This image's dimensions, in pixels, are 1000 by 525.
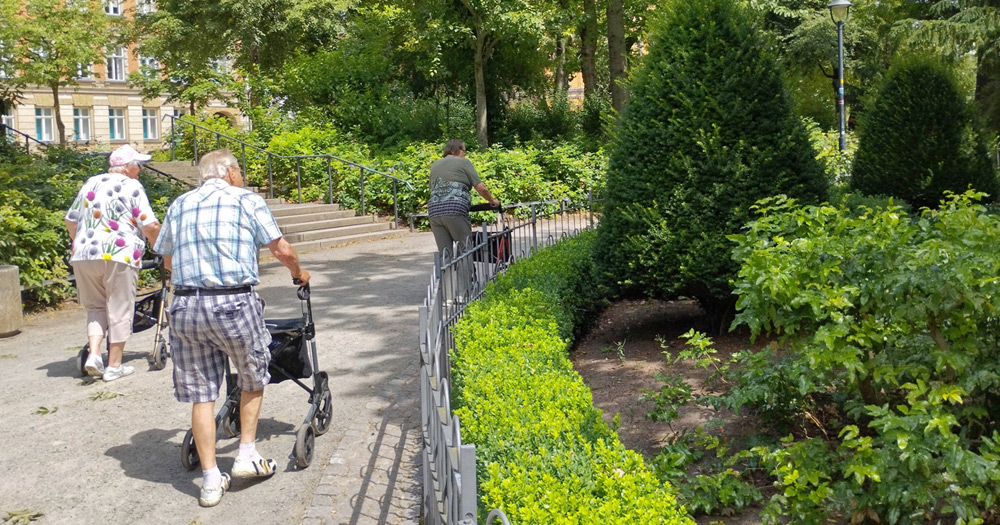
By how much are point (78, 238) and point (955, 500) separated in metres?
6.16

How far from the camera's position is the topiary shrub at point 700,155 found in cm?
659

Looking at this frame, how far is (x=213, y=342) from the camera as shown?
4.76 meters

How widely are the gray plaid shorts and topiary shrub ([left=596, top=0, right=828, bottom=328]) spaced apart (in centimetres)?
307

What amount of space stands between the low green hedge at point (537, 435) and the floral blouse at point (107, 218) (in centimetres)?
287

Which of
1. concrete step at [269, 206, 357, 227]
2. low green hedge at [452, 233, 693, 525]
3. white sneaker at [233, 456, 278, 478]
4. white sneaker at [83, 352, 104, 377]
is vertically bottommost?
white sneaker at [233, 456, 278, 478]

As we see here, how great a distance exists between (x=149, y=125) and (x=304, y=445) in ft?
191

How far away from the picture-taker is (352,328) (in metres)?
9.13

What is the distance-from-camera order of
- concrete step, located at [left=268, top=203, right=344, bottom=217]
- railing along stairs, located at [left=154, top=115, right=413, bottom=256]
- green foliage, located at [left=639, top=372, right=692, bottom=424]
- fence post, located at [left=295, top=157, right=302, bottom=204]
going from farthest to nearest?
fence post, located at [left=295, top=157, right=302, bottom=204], concrete step, located at [left=268, top=203, right=344, bottom=217], railing along stairs, located at [left=154, top=115, right=413, bottom=256], green foliage, located at [left=639, top=372, right=692, bottom=424]

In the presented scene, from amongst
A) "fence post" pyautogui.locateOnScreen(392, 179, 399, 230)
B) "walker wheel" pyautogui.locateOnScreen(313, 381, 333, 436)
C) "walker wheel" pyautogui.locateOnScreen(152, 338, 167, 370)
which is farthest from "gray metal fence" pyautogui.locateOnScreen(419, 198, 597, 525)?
"fence post" pyautogui.locateOnScreen(392, 179, 399, 230)

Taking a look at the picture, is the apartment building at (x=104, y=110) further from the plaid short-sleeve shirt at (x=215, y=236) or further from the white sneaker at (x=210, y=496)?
the white sneaker at (x=210, y=496)

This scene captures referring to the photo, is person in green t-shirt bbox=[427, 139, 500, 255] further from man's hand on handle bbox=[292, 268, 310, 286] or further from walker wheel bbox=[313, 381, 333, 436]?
man's hand on handle bbox=[292, 268, 310, 286]

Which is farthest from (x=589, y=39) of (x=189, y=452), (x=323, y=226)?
(x=189, y=452)

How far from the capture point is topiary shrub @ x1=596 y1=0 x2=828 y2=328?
6.59m

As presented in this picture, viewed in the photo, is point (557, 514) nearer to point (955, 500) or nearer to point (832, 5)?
point (955, 500)
